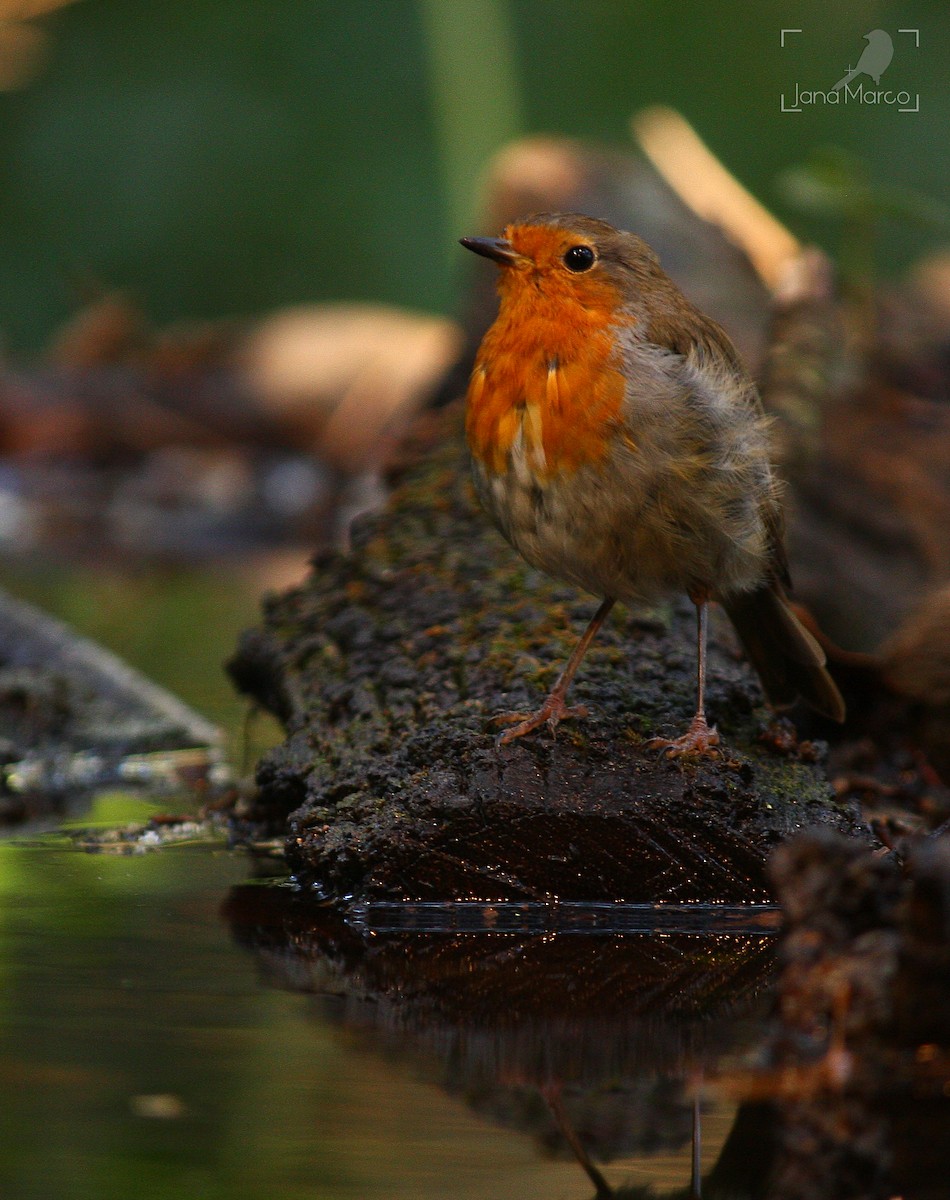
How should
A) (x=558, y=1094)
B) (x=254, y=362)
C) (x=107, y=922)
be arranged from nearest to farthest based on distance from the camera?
1. (x=558, y=1094)
2. (x=107, y=922)
3. (x=254, y=362)

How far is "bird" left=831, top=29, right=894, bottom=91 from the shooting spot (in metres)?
9.30

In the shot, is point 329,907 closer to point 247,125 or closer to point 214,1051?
point 214,1051

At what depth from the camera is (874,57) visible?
9.91 m

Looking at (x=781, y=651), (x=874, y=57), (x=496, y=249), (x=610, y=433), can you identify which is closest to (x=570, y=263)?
(x=496, y=249)

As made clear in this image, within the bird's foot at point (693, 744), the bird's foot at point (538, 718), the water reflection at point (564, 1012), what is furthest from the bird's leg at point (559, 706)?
the water reflection at point (564, 1012)

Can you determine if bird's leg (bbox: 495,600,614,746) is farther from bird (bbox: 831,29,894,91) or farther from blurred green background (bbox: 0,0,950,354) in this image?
blurred green background (bbox: 0,0,950,354)

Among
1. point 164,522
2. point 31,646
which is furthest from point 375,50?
point 31,646

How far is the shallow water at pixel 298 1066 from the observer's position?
5.80 feet

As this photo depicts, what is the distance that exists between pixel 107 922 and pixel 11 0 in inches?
367

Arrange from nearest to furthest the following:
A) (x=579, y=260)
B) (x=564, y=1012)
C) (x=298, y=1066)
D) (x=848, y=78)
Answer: (x=298, y=1066) → (x=564, y=1012) → (x=579, y=260) → (x=848, y=78)

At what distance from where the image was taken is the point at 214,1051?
2.11m

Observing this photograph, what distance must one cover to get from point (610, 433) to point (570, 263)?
1.10ft

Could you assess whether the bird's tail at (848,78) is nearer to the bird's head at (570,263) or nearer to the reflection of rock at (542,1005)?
the bird's head at (570,263)

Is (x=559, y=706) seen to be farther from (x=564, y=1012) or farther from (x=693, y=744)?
(x=564, y=1012)
